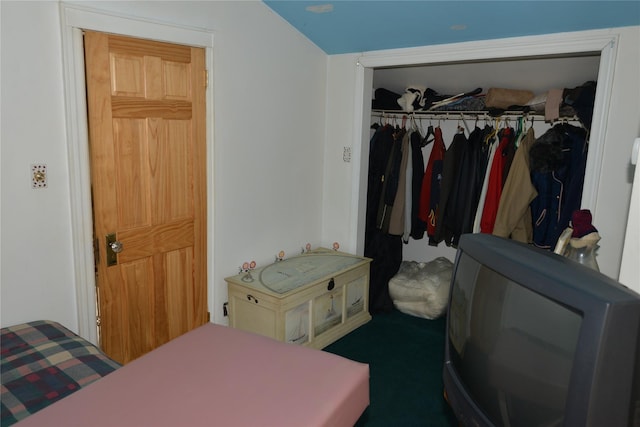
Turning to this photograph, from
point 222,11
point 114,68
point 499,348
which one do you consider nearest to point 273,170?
point 222,11

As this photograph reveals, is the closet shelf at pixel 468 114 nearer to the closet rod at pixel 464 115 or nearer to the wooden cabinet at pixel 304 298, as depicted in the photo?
the closet rod at pixel 464 115

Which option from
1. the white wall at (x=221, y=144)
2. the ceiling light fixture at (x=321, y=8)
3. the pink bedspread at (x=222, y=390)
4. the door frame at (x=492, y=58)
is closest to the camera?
the pink bedspread at (x=222, y=390)

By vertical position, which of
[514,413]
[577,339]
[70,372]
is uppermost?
[577,339]

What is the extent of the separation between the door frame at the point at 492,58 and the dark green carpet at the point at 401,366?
690 millimetres

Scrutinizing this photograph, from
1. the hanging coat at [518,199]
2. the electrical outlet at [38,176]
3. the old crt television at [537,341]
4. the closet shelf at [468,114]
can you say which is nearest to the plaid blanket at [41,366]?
the electrical outlet at [38,176]

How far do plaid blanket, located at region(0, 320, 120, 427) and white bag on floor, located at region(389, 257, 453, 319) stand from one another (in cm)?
247

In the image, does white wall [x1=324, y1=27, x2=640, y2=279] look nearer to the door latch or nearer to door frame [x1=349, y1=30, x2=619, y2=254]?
door frame [x1=349, y1=30, x2=619, y2=254]

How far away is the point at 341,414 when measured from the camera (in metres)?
0.88

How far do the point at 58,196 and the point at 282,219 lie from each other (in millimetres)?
1589

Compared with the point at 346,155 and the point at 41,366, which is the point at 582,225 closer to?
the point at 41,366

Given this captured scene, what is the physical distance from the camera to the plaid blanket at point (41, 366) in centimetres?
147

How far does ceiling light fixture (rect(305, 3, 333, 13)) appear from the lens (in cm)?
279

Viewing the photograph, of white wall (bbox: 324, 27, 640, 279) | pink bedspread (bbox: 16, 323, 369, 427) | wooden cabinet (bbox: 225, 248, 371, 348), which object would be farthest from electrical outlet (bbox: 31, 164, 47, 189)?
white wall (bbox: 324, 27, 640, 279)

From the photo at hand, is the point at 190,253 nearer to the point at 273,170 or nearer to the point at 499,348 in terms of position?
the point at 273,170
